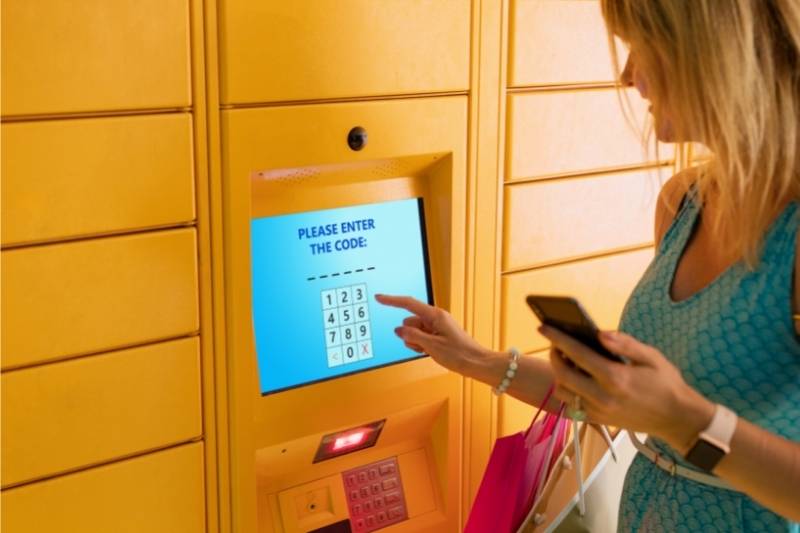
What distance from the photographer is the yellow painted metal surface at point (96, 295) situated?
1.99m

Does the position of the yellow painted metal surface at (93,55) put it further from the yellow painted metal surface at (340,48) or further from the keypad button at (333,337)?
the keypad button at (333,337)

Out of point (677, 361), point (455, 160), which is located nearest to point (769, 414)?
point (677, 361)

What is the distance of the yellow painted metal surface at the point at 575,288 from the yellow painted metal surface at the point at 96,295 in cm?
93

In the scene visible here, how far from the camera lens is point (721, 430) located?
155 cm

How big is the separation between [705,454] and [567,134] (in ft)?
4.65

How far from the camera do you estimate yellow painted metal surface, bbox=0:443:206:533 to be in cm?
210

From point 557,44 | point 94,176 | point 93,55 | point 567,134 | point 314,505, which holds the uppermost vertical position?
point 557,44

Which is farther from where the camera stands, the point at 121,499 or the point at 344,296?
the point at 344,296

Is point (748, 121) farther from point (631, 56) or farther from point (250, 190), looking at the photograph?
point (250, 190)

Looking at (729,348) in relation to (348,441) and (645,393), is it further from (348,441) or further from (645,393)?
(348,441)

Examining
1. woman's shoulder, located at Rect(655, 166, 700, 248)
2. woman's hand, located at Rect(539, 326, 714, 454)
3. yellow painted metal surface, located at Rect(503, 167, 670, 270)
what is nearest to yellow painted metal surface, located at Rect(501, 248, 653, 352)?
yellow painted metal surface, located at Rect(503, 167, 670, 270)

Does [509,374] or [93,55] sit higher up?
[93,55]

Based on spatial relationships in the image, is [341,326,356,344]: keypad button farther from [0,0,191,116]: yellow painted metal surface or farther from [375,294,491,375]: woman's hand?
[0,0,191,116]: yellow painted metal surface

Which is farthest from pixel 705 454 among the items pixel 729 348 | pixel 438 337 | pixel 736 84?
pixel 438 337
